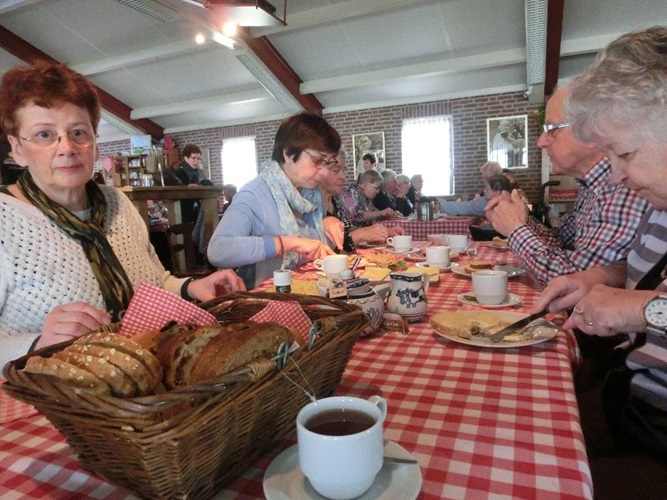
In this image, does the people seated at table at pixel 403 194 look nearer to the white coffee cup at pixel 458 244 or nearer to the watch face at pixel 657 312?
the white coffee cup at pixel 458 244

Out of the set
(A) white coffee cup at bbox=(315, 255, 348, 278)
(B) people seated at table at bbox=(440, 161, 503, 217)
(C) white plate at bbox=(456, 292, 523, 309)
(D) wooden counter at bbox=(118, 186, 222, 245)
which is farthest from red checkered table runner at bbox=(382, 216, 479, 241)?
(C) white plate at bbox=(456, 292, 523, 309)

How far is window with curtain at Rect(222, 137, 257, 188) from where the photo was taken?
10.1 m

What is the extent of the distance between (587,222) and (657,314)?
799 mm

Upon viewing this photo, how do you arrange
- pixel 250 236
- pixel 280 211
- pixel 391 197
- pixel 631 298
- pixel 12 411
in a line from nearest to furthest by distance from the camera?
pixel 12 411
pixel 631 298
pixel 250 236
pixel 280 211
pixel 391 197

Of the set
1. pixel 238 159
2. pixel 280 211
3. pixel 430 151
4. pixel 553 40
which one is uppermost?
pixel 553 40

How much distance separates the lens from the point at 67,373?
0.54 m

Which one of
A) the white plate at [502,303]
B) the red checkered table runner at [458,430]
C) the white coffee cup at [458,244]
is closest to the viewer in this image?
the red checkered table runner at [458,430]

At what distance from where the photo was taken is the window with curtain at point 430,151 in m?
8.55

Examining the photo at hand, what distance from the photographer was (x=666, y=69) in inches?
35.3

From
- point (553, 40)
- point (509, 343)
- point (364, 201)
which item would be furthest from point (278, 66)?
point (509, 343)

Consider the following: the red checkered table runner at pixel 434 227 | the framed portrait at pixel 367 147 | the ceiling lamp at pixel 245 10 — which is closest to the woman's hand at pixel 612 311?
the ceiling lamp at pixel 245 10

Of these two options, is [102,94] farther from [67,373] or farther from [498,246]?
[67,373]

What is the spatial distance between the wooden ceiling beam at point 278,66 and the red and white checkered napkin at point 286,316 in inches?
255

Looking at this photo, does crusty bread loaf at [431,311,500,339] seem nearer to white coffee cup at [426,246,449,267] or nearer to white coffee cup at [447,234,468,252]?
white coffee cup at [426,246,449,267]
